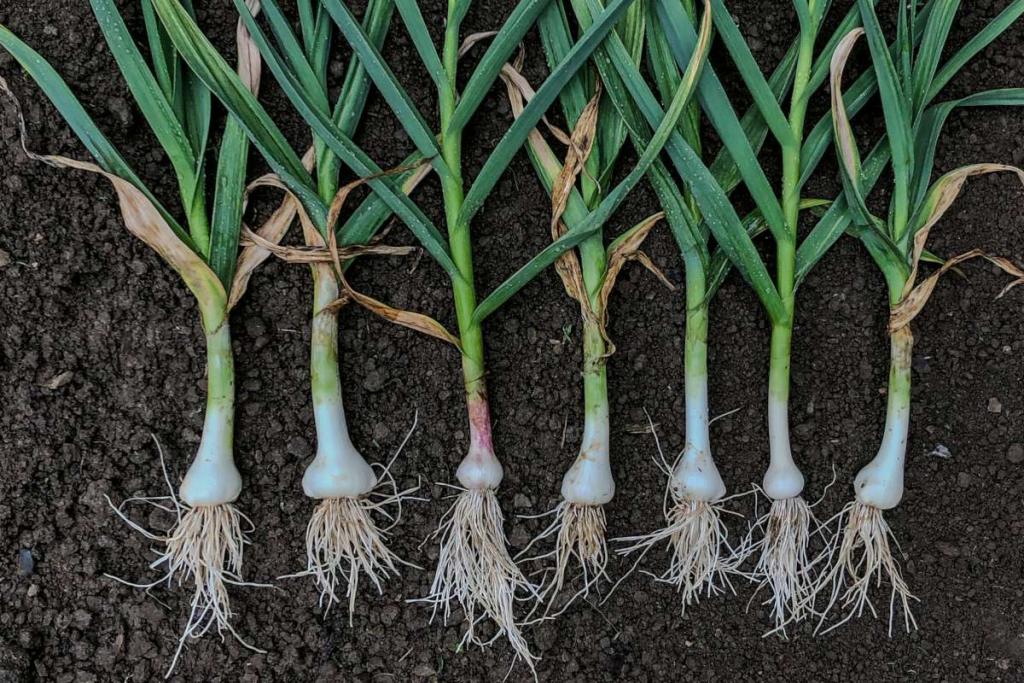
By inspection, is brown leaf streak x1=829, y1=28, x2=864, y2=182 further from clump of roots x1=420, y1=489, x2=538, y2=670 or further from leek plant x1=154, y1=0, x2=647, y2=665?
clump of roots x1=420, y1=489, x2=538, y2=670

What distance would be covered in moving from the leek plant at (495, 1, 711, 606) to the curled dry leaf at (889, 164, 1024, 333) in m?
0.45

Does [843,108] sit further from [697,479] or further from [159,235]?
[159,235]

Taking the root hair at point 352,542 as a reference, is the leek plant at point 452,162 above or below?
above

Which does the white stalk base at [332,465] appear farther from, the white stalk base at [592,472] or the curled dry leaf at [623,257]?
the curled dry leaf at [623,257]

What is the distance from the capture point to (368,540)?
1.18 meters

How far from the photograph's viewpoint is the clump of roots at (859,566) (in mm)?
1241

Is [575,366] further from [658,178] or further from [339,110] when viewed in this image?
[339,110]

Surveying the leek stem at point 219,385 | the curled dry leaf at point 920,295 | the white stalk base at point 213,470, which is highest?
the curled dry leaf at point 920,295

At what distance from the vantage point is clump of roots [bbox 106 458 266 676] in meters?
1.15

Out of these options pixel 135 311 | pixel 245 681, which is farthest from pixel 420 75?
pixel 245 681

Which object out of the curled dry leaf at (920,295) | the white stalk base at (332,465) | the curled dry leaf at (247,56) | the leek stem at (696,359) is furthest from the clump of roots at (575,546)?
the curled dry leaf at (247,56)

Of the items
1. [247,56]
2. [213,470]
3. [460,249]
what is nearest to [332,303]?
[460,249]

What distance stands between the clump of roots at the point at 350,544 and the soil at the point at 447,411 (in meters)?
0.03

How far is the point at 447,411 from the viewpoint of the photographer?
1.24 metres
